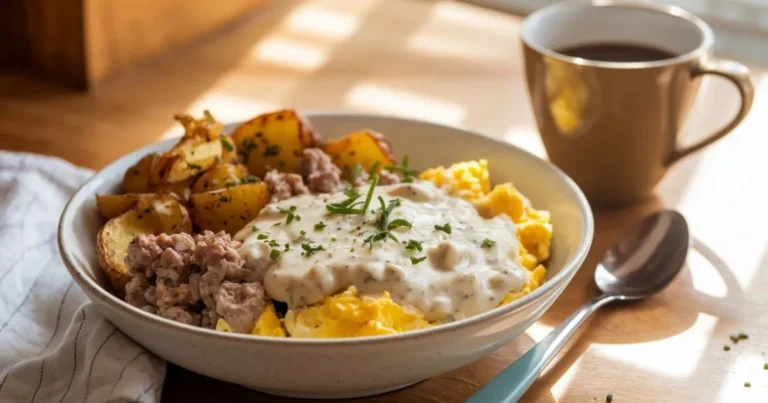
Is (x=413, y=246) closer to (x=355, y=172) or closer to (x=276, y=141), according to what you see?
(x=355, y=172)

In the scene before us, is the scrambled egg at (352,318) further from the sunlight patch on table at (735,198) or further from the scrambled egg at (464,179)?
the sunlight patch on table at (735,198)

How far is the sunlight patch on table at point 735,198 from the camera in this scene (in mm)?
1532

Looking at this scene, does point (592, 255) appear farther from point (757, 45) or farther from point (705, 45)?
point (757, 45)

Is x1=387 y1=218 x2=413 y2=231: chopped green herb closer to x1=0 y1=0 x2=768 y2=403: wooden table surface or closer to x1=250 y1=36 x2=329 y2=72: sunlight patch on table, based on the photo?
x1=0 y1=0 x2=768 y2=403: wooden table surface

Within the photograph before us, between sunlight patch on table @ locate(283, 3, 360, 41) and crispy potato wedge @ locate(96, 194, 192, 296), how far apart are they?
1192mm

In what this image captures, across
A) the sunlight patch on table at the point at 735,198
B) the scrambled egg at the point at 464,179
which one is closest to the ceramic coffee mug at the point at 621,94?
the sunlight patch on table at the point at 735,198

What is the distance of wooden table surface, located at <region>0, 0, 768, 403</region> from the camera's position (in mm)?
1220

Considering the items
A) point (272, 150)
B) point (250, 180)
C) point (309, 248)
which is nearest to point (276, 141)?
point (272, 150)

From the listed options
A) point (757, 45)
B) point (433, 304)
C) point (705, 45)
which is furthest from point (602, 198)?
point (757, 45)

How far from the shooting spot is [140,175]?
4.57 feet

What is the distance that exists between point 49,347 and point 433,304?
0.53 m

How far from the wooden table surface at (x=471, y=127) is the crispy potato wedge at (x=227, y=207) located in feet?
0.74

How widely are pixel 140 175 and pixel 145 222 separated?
0.13m

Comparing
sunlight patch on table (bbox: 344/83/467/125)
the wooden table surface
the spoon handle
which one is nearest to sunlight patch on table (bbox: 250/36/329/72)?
the wooden table surface
